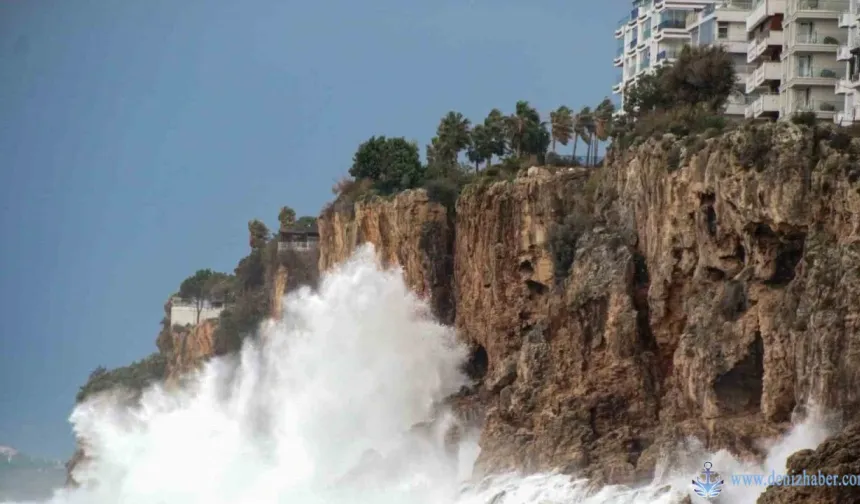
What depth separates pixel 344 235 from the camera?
70812 mm

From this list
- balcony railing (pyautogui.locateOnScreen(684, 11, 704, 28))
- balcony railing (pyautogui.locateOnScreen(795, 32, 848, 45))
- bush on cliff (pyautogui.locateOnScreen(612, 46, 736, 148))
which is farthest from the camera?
balcony railing (pyautogui.locateOnScreen(684, 11, 704, 28))

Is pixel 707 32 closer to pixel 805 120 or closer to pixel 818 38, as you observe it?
pixel 818 38

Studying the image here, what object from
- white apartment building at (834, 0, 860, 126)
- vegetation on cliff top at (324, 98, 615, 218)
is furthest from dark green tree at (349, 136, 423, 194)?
white apartment building at (834, 0, 860, 126)

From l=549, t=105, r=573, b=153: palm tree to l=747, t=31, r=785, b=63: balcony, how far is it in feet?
28.7

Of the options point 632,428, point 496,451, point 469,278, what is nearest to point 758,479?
point 632,428

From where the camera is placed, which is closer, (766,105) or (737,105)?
(766,105)

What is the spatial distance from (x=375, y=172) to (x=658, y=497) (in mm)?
32837

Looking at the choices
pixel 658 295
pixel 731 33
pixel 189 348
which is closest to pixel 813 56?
pixel 731 33

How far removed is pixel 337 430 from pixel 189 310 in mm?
39595

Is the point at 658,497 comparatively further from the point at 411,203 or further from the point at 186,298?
the point at 186,298

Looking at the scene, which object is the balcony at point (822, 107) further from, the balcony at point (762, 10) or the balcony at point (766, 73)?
the balcony at point (762, 10)

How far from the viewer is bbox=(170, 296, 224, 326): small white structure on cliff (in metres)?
100

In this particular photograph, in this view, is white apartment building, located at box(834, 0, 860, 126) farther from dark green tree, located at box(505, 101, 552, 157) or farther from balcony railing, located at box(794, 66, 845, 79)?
dark green tree, located at box(505, 101, 552, 157)

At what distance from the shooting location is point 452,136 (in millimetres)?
74250
